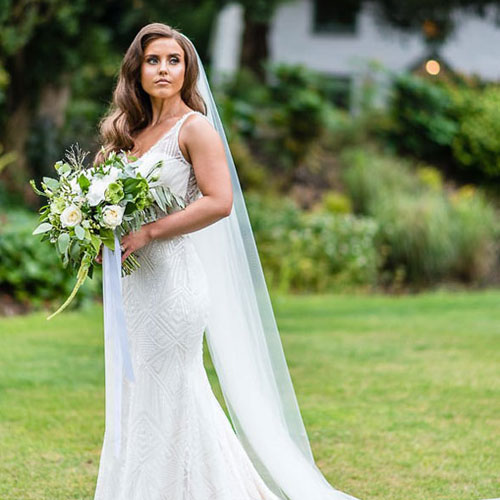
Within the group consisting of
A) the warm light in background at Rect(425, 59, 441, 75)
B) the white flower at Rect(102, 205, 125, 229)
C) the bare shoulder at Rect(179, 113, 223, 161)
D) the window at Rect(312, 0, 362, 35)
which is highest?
the window at Rect(312, 0, 362, 35)

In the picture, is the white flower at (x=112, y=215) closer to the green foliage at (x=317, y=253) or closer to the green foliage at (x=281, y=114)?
the green foliage at (x=317, y=253)

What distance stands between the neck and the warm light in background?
68.1 feet

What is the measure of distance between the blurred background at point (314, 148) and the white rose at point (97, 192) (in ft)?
19.9

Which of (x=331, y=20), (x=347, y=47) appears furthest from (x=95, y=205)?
(x=331, y=20)

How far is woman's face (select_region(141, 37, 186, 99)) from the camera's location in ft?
13.6

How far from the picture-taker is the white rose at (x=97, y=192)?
12.7ft

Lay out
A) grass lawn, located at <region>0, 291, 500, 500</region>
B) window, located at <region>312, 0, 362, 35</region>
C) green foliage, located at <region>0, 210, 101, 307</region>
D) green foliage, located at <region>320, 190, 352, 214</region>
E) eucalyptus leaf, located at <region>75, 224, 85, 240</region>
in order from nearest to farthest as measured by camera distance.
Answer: eucalyptus leaf, located at <region>75, 224, 85, 240</region> < grass lawn, located at <region>0, 291, 500, 500</region> < green foliage, located at <region>0, 210, 101, 307</region> < green foliage, located at <region>320, 190, 352, 214</region> < window, located at <region>312, 0, 362, 35</region>

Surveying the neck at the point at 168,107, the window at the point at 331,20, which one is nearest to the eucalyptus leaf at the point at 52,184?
the neck at the point at 168,107

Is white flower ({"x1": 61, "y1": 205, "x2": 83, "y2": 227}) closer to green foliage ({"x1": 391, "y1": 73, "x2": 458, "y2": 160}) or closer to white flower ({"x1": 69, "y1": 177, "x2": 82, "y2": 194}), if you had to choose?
white flower ({"x1": 69, "y1": 177, "x2": 82, "y2": 194})

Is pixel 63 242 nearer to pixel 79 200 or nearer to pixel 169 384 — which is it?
pixel 79 200

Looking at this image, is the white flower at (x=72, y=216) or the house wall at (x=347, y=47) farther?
the house wall at (x=347, y=47)

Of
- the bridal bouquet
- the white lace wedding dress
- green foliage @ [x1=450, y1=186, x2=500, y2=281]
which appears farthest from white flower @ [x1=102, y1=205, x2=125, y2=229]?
green foliage @ [x1=450, y1=186, x2=500, y2=281]

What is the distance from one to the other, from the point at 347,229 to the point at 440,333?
3.93 meters

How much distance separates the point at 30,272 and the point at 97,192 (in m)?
7.26
